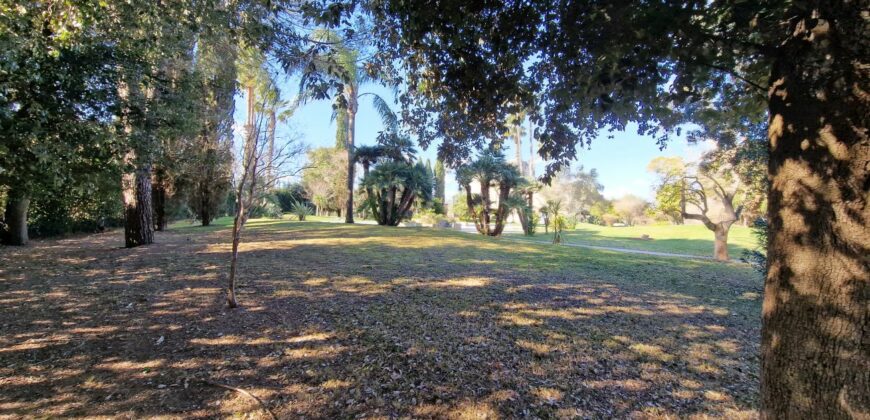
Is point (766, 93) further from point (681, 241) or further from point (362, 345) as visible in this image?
point (681, 241)

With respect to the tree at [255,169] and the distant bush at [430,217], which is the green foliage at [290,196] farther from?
the tree at [255,169]

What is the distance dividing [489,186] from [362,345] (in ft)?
49.8

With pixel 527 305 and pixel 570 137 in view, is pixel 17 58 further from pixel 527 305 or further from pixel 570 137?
pixel 527 305

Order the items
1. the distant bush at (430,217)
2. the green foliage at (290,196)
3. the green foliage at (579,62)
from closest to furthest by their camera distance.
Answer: the green foliage at (579,62) → the distant bush at (430,217) → the green foliage at (290,196)

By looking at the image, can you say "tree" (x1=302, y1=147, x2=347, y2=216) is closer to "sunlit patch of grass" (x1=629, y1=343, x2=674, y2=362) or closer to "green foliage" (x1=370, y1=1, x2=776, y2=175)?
"green foliage" (x1=370, y1=1, x2=776, y2=175)

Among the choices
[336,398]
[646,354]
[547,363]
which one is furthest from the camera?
[646,354]

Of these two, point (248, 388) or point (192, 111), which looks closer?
point (248, 388)

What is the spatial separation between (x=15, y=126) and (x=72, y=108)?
0.80 m

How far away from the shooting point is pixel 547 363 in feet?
Answer: 11.2

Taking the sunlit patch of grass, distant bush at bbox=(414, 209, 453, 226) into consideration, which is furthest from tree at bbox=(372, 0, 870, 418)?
distant bush at bbox=(414, 209, 453, 226)

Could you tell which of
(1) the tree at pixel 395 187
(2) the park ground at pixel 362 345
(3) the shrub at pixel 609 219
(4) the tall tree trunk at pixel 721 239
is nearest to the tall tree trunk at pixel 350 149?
(1) the tree at pixel 395 187

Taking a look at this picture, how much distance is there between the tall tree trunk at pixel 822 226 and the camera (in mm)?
1634

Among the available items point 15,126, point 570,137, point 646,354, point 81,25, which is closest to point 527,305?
point 646,354

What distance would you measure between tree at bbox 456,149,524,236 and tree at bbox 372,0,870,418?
12847 mm
